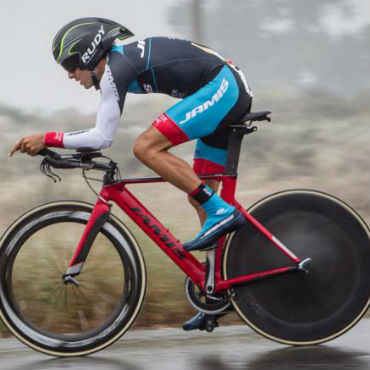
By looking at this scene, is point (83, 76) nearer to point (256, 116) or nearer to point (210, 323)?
point (256, 116)

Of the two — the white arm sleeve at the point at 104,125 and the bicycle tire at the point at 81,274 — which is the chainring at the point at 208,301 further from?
the white arm sleeve at the point at 104,125

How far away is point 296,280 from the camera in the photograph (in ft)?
19.7

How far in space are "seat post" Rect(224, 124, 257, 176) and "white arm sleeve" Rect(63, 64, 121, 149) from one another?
2.11ft

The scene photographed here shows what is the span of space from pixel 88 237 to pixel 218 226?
0.72 metres

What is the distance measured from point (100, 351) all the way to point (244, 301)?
851mm

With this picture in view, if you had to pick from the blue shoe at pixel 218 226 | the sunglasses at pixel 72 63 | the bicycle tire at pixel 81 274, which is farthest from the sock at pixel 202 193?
the sunglasses at pixel 72 63

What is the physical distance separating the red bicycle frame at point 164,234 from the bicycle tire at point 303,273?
4 cm

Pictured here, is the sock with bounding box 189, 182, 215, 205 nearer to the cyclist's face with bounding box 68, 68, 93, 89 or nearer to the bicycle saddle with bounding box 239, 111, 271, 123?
the bicycle saddle with bounding box 239, 111, 271, 123

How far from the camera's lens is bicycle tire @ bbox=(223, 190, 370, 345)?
235 inches

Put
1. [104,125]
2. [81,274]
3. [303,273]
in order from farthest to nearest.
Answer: [81,274], [303,273], [104,125]

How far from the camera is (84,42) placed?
5.68 metres

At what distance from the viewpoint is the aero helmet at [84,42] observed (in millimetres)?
5688

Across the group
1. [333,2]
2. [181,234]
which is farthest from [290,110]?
[181,234]

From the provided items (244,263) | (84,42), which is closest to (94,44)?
(84,42)
